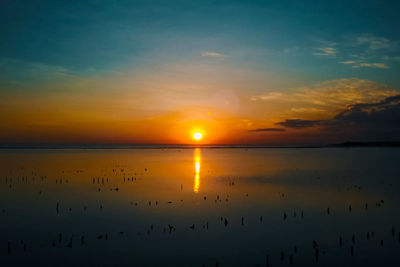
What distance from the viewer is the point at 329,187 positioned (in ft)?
117

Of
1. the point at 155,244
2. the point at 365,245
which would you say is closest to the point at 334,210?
the point at 365,245

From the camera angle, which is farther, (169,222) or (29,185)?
(29,185)

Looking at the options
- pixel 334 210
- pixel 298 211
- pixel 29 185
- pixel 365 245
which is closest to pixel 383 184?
pixel 334 210

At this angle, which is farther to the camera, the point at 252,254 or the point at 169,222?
the point at 169,222

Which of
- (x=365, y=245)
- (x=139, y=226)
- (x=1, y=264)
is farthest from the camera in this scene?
(x=139, y=226)

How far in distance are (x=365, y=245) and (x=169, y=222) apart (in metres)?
11.8

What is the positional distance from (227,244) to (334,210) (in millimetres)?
12199

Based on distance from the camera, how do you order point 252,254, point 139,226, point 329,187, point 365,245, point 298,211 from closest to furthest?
point 252,254
point 365,245
point 139,226
point 298,211
point 329,187

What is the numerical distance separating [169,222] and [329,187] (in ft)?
75.5

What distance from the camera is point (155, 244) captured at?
16.4 metres

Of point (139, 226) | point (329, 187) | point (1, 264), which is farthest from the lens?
point (329, 187)

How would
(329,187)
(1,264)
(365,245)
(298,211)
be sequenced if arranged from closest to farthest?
(1,264)
(365,245)
(298,211)
(329,187)

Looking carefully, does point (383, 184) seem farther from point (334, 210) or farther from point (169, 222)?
point (169, 222)

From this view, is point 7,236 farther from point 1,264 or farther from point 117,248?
point 117,248
